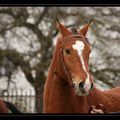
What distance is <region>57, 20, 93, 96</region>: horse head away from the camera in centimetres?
521

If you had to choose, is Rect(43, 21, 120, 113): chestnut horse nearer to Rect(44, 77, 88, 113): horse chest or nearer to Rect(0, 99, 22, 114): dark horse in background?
Rect(44, 77, 88, 113): horse chest

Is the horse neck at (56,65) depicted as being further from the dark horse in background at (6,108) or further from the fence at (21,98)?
the fence at (21,98)

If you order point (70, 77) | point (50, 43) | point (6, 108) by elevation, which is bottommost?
point (6, 108)

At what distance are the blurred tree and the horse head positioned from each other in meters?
10.9

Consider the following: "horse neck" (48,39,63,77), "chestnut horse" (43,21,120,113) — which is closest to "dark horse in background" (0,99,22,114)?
"chestnut horse" (43,21,120,113)

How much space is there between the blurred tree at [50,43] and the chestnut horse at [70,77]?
35.4ft

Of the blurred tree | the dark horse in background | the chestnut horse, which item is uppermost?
the blurred tree

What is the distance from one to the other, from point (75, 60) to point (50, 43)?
12568 mm

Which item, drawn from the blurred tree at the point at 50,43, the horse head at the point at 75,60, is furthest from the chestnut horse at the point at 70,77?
the blurred tree at the point at 50,43

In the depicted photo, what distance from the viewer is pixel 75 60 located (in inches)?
213

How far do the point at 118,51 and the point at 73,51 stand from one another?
1205 centimetres

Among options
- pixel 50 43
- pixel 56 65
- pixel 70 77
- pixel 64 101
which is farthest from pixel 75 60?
pixel 50 43

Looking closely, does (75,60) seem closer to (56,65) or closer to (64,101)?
(56,65)
